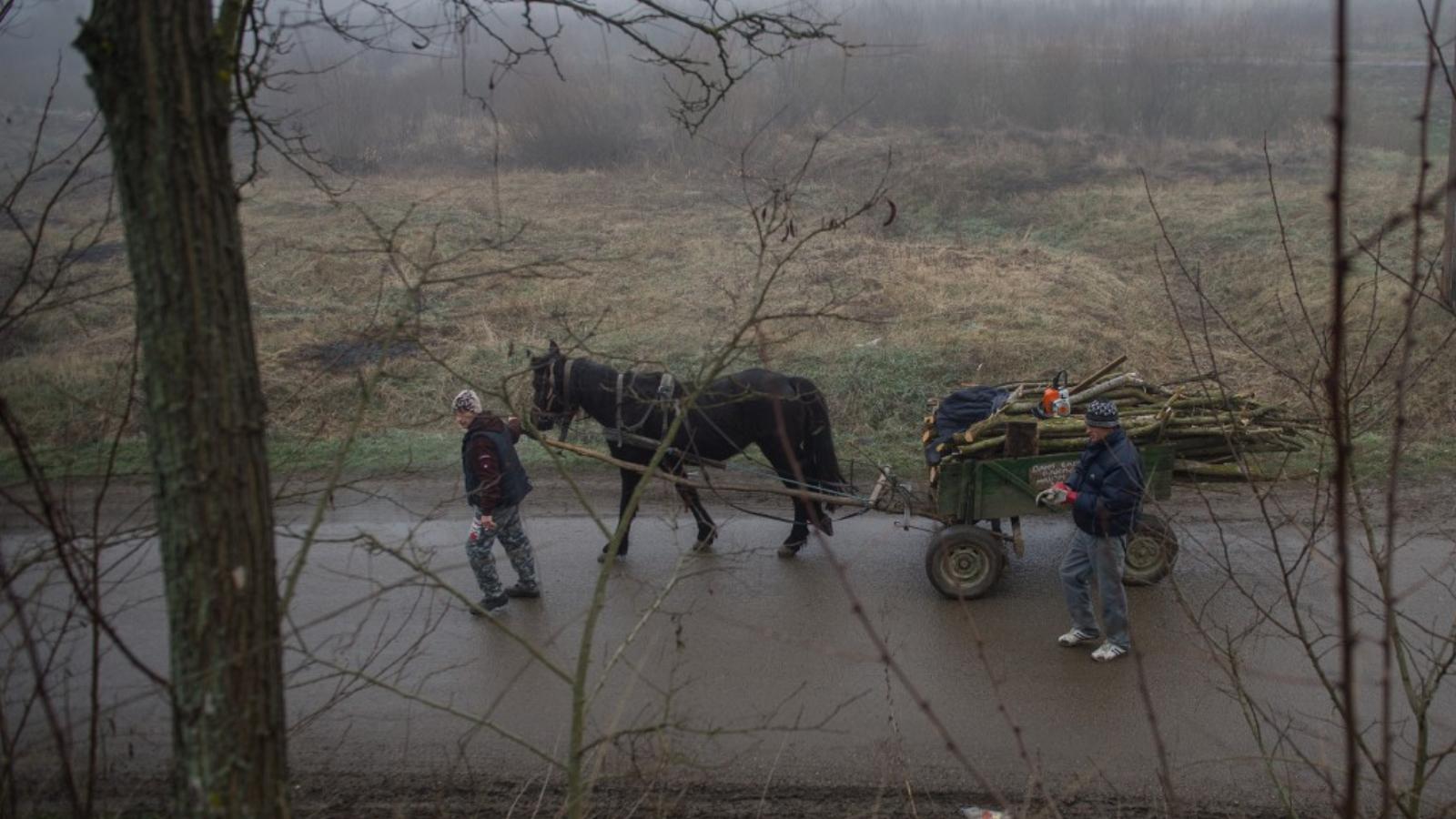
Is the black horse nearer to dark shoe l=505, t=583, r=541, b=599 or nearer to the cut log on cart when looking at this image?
dark shoe l=505, t=583, r=541, b=599

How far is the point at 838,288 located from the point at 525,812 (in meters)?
11.6

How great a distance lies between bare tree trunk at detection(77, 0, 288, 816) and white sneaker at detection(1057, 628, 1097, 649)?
5.44 metres

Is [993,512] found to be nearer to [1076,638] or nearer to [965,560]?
[965,560]

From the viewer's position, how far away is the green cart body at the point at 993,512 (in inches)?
295

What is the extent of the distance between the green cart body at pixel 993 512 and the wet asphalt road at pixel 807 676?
204 millimetres

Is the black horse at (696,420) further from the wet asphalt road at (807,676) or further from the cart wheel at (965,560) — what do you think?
the cart wheel at (965,560)

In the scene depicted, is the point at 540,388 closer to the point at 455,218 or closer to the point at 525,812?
the point at 525,812

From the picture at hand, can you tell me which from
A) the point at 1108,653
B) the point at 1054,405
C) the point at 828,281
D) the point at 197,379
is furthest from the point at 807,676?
the point at 828,281

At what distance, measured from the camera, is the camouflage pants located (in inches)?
306

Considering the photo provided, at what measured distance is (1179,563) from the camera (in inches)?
328

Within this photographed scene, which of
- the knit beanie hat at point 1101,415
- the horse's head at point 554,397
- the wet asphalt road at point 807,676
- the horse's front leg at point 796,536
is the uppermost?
the knit beanie hat at point 1101,415

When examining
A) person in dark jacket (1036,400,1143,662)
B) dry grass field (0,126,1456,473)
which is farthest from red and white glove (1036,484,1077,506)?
dry grass field (0,126,1456,473)

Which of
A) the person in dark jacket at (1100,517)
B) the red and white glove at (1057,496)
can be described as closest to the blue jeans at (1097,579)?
the person in dark jacket at (1100,517)

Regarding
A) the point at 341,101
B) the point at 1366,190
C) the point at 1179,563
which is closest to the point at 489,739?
the point at 1179,563
